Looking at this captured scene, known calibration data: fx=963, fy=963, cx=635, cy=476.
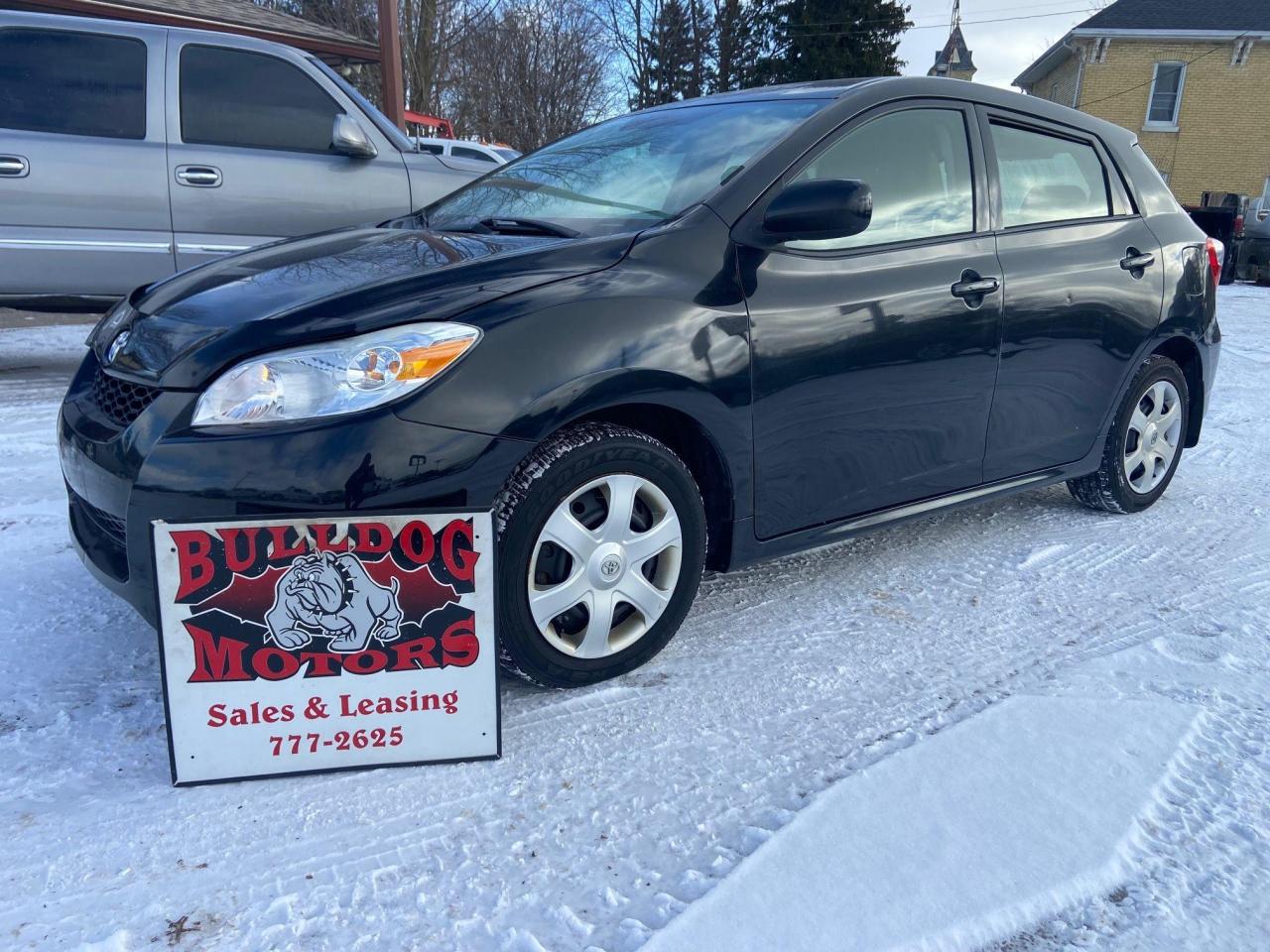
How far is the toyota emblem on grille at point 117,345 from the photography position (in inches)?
95.5

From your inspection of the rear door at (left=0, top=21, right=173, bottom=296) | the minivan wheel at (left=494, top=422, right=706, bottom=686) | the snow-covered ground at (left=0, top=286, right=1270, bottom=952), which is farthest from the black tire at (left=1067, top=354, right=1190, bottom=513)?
the rear door at (left=0, top=21, right=173, bottom=296)

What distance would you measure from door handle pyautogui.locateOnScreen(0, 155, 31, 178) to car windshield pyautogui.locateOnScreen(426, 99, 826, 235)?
121 inches

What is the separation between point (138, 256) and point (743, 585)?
4.16 m

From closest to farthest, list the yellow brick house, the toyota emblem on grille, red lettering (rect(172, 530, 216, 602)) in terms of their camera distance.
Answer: red lettering (rect(172, 530, 216, 602)) → the toyota emblem on grille → the yellow brick house

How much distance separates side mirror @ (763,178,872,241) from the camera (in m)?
2.48

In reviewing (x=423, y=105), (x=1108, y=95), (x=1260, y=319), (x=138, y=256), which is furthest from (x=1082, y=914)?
(x=1108, y=95)

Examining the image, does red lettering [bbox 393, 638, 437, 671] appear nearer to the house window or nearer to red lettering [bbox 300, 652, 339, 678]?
red lettering [bbox 300, 652, 339, 678]

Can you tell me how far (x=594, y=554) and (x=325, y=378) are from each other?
2.46 ft

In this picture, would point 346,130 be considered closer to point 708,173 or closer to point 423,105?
point 708,173

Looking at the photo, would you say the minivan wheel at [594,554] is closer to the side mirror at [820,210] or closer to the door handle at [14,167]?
the side mirror at [820,210]

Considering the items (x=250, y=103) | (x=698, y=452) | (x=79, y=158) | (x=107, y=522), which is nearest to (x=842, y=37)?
(x=250, y=103)

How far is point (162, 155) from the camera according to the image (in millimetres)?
5348

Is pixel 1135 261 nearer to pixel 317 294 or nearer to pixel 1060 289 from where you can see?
pixel 1060 289

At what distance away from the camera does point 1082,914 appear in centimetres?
173
